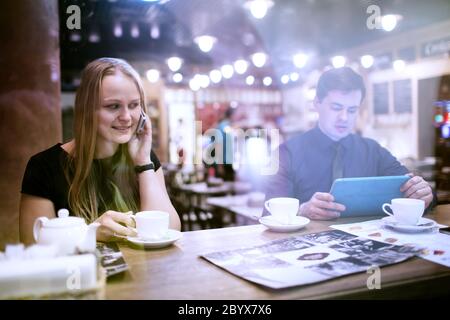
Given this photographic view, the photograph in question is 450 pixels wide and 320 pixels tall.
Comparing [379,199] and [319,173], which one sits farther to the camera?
[319,173]

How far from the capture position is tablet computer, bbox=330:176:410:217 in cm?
150

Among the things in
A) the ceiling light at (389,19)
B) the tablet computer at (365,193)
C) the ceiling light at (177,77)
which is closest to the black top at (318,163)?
the tablet computer at (365,193)

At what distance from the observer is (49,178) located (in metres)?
1.48

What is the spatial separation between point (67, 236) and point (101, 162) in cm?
65

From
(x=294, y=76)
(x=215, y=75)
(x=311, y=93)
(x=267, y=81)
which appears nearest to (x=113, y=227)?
(x=311, y=93)


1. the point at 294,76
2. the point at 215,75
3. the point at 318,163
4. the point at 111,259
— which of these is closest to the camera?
the point at 111,259

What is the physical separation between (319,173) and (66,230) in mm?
1446

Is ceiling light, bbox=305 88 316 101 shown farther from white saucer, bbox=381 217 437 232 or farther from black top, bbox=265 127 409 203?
white saucer, bbox=381 217 437 232

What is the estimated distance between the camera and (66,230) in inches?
38.3

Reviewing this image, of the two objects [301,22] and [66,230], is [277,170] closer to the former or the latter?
[66,230]

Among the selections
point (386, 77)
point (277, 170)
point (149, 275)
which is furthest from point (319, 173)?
point (386, 77)

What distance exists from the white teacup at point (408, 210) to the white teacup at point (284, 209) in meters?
0.34

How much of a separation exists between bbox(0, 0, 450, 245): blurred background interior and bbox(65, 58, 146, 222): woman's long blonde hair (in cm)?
50

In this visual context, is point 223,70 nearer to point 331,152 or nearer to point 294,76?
point 294,76
